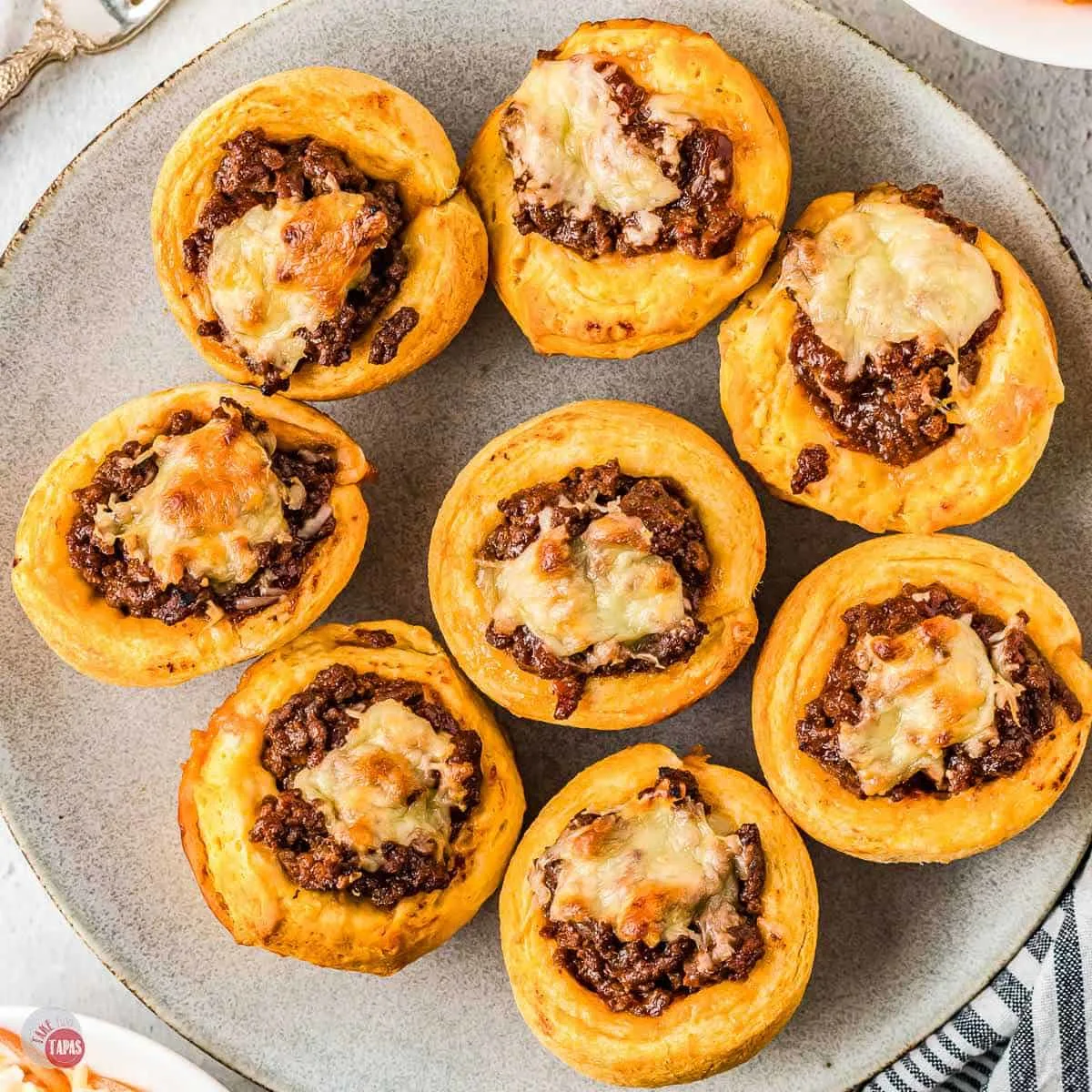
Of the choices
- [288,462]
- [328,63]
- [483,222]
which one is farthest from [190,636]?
[328,63]

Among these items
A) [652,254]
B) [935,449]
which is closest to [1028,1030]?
[935,449]

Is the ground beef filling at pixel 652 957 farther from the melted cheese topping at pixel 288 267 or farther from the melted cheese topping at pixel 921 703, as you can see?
the melted cheese topping at pixel 288 267

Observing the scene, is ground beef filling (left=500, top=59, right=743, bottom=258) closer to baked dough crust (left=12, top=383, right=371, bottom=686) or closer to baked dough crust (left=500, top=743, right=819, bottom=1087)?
baked dough crust (left=12, top=383, right=371, bottom=686)

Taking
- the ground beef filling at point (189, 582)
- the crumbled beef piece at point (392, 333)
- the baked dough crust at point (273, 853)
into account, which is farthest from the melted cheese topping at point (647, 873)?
the crumbled beef piece at point (392, 333)

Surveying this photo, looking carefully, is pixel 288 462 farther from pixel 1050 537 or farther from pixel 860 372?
pixel 1050 537

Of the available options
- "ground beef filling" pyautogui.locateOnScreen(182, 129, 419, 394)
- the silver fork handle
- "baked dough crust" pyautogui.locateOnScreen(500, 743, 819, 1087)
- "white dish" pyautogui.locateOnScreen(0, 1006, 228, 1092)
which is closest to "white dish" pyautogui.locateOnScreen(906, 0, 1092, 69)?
"ground beef filling" pyautogui.locateOnScreen(182, 129, 419, 394)
